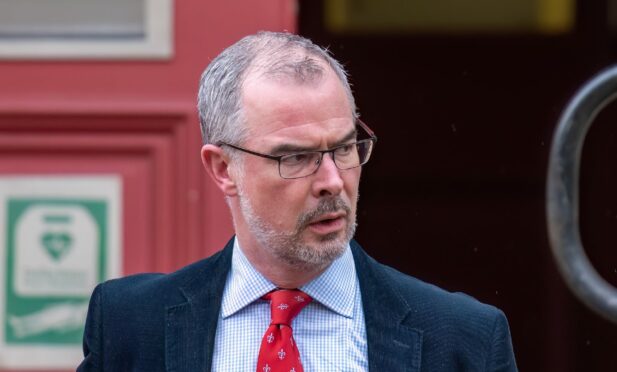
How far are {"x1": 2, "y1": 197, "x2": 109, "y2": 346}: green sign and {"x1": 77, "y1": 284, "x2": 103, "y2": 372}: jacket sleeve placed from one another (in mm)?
1233

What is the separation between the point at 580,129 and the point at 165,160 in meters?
1.99

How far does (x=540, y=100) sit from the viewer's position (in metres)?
4.94

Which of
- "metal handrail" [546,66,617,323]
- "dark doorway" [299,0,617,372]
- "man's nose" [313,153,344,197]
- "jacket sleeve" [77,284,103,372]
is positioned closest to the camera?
"metal handrail" [546,66,617,323]

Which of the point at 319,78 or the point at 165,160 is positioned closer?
the point at 319,78

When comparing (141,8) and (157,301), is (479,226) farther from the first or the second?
(157,301)

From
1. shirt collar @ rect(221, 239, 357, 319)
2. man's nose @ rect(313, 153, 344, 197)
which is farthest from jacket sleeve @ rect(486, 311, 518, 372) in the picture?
man's nose @ rect(313, 153, 344, 197)

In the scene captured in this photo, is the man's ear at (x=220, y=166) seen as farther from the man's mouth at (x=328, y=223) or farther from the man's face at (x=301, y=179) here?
the man's mouth at (x=328, y=223)

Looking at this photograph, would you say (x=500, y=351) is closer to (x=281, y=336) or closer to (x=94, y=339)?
(x=281, y=336)

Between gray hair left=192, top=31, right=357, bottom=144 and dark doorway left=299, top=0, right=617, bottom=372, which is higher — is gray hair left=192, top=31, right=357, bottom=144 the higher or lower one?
the higher one

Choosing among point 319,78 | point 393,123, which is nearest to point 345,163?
point 319,78

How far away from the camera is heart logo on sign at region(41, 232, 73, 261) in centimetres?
389

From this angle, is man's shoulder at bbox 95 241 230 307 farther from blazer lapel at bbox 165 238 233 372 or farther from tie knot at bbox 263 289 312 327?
tie knot at bbox 263 289 312 327

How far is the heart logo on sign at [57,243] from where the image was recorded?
12.8 feet

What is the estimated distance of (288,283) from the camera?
8.25ft
